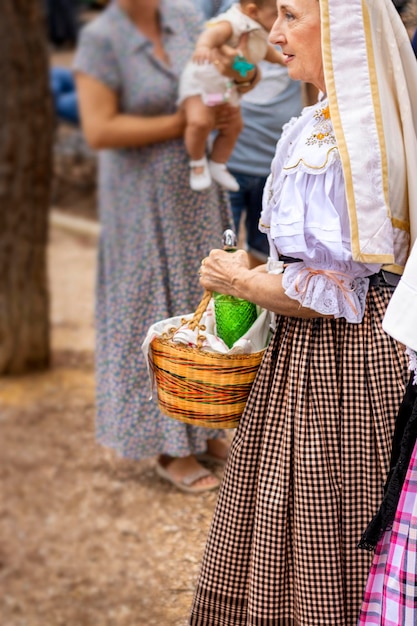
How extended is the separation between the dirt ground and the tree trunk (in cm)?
31

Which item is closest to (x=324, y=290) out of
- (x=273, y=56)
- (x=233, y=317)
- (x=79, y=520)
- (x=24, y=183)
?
(x=233, y=317)

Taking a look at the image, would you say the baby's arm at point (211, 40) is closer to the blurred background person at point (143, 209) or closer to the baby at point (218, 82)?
the baby at point (218, 82)

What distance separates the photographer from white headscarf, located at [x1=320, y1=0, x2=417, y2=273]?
183 centimetres

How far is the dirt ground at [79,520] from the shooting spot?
3.40 metres

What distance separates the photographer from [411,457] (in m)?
1.84

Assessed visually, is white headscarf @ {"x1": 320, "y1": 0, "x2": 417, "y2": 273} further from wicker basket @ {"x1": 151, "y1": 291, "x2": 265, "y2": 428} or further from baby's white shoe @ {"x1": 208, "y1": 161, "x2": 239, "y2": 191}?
baby's white shoe @ {"x1": 208, "y1": 161, "x2": 239, "y2": 191}

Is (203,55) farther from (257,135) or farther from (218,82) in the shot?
(257,135)

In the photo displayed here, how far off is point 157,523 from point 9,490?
2633mm

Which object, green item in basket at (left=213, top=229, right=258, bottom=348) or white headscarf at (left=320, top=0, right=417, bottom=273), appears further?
green item in basket at (left=213, top=229, right=258, bottom=348)

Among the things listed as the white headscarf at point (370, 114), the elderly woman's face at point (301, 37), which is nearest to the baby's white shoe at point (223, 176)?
the elderly woman's face at point (301, 37)

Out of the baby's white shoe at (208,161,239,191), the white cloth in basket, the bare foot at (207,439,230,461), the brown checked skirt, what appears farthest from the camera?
the bare foot at (207,439,230,461)

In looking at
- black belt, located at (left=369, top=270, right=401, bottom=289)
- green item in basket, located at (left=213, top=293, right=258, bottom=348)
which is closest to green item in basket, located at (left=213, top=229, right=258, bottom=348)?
green item in basket, located at (left=213, top=293, right=258, bottom=348)

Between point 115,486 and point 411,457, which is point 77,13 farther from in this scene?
point 411,457

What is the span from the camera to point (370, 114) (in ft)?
6.03
